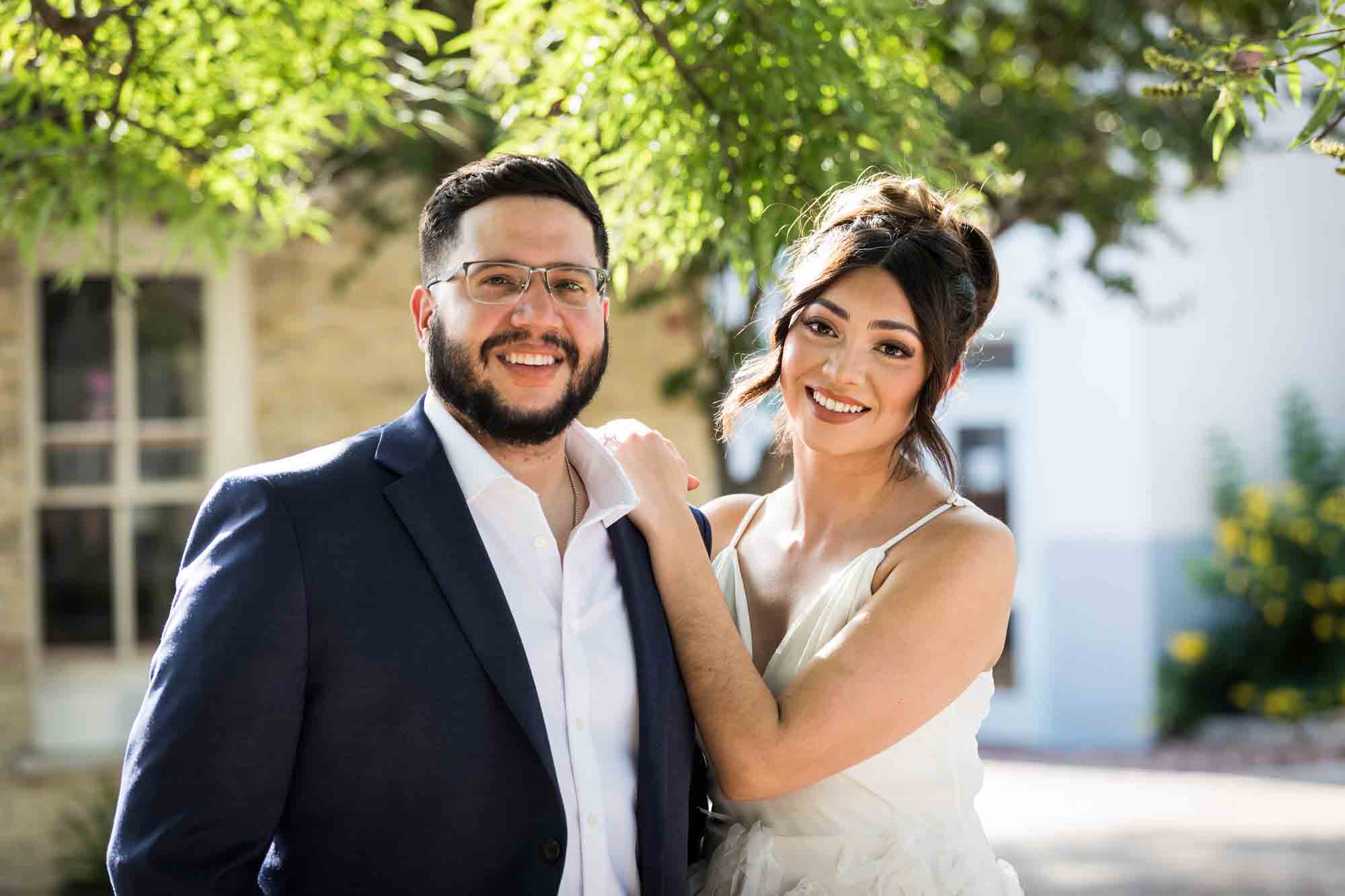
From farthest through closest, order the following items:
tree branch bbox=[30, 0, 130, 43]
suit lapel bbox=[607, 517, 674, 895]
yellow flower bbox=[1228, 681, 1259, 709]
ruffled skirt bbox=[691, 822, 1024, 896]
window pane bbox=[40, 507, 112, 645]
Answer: yellow flower bbox=[1228, 681, 1259, 709], window pane bbox=[40, 507, 112, 645], tree branch bbox=[30, 0, 130, 43], ruffled skirt bbox=[691, 822, 1024, 896], suit lapel bbox=[607, 517, 674, 895]

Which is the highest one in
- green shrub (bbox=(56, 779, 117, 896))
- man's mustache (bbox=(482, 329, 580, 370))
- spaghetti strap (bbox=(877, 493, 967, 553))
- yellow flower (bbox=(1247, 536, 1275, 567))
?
man's mustache (bbox=(482, 329, 580, 370))

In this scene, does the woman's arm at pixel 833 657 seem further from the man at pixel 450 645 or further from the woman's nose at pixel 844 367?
the woman's nose at pixel 844 367

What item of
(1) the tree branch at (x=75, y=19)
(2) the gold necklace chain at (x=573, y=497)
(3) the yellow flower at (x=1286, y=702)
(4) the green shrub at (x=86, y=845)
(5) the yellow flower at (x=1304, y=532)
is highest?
(1) the tree branch at (x=75, y=19)

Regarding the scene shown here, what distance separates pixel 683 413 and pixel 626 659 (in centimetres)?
510

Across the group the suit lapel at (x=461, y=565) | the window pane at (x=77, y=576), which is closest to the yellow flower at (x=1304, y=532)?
the window pane at (x=77, y=576)

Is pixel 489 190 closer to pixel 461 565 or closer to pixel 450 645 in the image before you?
pixel 461 565

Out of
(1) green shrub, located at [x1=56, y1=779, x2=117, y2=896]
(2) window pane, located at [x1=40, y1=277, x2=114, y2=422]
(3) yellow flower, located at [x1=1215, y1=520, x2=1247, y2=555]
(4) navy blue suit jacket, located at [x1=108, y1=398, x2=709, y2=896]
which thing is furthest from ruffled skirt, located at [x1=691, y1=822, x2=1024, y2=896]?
(3) yellow flower, located at [x1=1215, y1=520, x2=1247, y2=555]

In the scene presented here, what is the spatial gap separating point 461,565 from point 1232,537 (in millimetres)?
10844

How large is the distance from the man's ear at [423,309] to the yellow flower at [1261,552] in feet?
34.8

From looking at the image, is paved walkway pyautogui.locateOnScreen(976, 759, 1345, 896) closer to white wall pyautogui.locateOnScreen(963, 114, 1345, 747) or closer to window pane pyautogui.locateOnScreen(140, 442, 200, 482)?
white wall pyautogui.locateOnScreen(963, 114, 1345, 747)

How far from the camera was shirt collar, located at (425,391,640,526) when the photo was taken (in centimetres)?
229

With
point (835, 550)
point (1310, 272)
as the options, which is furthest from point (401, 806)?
point (1310, 272)

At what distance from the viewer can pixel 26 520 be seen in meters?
6.71

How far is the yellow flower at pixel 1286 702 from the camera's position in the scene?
11.1m
